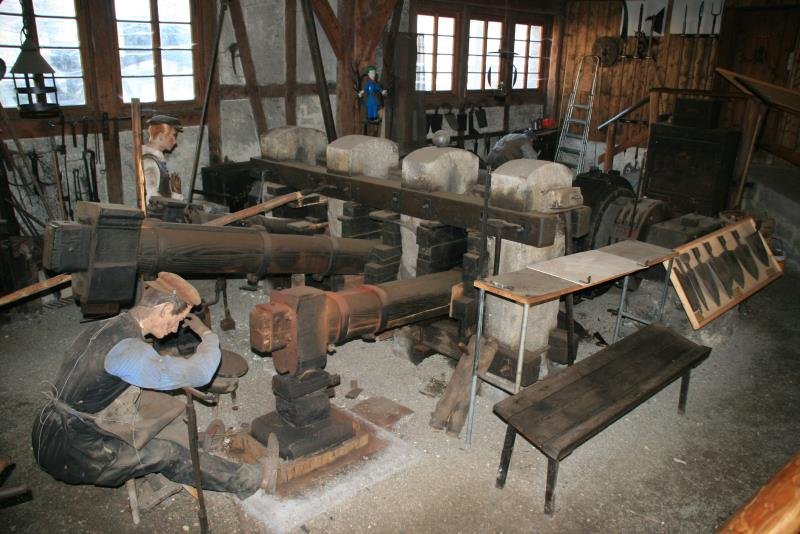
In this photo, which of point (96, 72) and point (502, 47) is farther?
point (502, 47)

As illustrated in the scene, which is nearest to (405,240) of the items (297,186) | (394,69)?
(297,186)

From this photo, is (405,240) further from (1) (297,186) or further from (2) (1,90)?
(2) (1,90)

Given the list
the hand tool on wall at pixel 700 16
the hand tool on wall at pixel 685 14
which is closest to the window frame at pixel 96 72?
Answer: the hand tool on wall at pixel 685 14

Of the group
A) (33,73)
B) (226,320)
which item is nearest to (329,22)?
(33,73)

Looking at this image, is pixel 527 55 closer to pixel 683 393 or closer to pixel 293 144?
pixel 293 144

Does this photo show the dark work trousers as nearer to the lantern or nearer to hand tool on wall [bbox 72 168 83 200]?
the lantern

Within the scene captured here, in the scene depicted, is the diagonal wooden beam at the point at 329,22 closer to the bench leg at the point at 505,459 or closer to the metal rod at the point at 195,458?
the bench leg at the point at 505,459

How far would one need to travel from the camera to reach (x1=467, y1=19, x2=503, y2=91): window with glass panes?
13.9m

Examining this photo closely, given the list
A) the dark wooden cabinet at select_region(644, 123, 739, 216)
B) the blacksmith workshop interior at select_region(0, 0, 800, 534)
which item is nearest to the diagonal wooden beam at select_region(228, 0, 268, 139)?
the blacksmith workshop interior at select_region(0, 0, 800, 534)

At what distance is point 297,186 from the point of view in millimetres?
7055

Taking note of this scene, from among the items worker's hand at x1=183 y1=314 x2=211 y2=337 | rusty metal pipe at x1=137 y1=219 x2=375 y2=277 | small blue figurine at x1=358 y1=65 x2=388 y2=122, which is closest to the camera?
worker's hand at x1=183 y1=314 x2=211 y2=337

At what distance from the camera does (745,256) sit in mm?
6812

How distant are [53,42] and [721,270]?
8.46 meters

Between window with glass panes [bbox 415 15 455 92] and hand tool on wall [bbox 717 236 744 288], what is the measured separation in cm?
770
